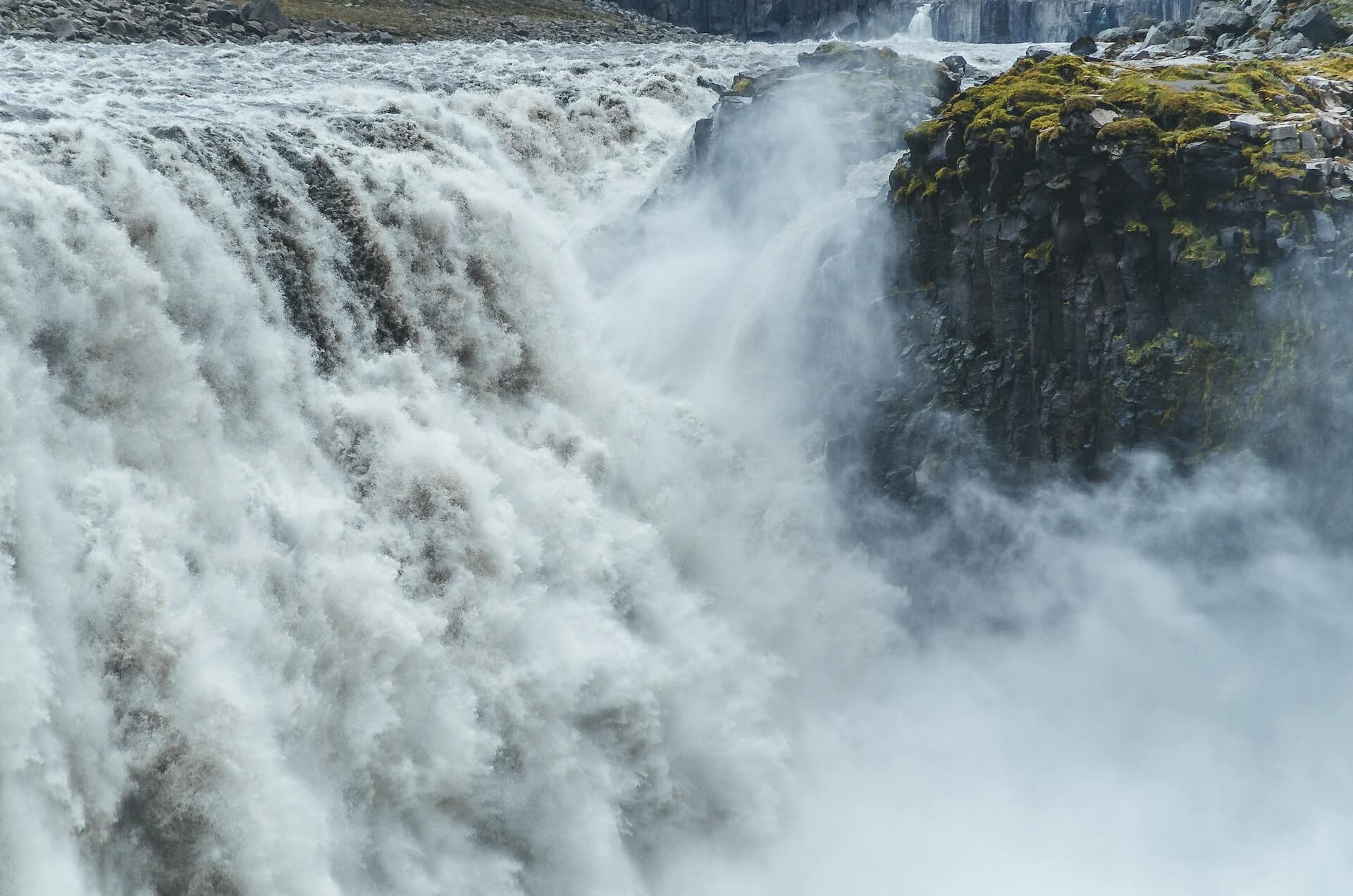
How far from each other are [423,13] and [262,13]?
1872 centimetres

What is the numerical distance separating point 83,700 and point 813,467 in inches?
480

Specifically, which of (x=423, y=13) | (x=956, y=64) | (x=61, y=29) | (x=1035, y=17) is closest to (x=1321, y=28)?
(x=956, y=64)

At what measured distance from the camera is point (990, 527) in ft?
60.2

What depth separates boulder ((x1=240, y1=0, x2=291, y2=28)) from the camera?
4734 centimetres

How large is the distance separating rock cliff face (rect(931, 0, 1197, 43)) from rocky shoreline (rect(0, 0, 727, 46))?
→ 69.1 ft

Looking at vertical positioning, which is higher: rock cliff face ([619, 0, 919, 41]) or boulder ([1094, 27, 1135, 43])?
rock cliff face ([619, 0, 919, 41])

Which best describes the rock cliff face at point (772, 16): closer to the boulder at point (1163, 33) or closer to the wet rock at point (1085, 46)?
the wet rock at point (1085, 46)

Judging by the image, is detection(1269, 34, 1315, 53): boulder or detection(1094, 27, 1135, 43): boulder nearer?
detection(1269, 34, 1315, 53): boulder

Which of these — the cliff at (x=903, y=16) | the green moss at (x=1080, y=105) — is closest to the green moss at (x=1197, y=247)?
the green moss at (x=1080, y=105)

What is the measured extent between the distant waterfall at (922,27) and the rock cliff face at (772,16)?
1265 cm

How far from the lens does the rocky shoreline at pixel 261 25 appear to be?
38.2 meters

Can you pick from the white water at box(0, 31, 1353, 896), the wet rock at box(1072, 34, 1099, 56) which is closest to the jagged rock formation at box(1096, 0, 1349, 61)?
the wet rock at box(1072, 34, 1099, 56)

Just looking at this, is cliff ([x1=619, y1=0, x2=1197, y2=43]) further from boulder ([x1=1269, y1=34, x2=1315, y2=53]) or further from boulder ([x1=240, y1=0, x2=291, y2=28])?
boulder ([x1=240, y1=0, x2=291, y2=28])

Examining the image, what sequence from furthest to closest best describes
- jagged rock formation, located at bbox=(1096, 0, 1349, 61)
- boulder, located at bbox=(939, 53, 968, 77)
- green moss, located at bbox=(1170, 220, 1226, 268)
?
boulder, located at bbox=(939, 53, 968, 77), jagged rock formation, located at bbox=(1096, 0, 1349, 61), green moss, located at bbox=(1170, 220, 1226, 268)
